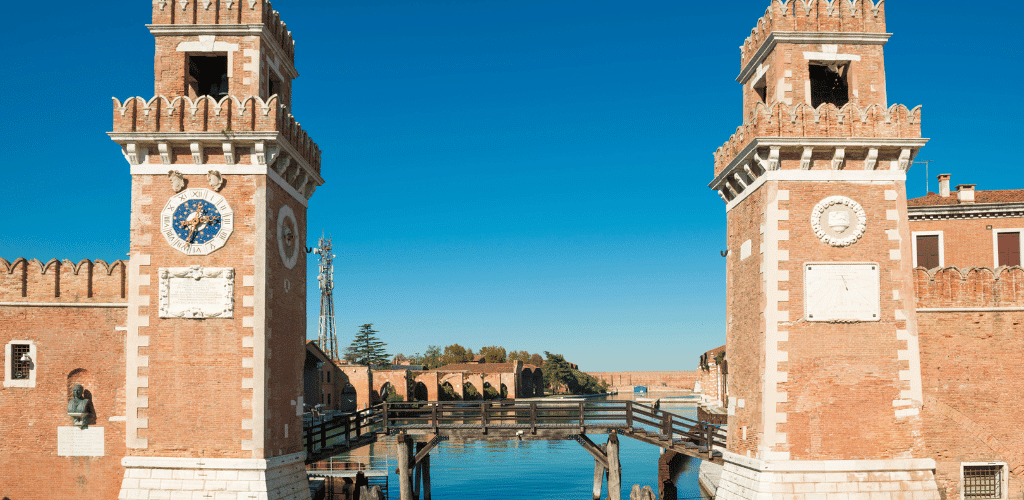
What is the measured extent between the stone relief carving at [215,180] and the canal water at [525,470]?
57.1 feet

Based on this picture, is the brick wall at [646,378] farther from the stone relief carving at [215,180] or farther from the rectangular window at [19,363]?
the stone relief carving at [215,180]

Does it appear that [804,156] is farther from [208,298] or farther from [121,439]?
[121,439]

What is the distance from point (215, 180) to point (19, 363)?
25.1ft

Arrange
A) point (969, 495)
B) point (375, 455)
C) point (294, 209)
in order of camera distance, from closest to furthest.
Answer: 1. point (969, 495)
2. point (294, 209)
3. point (375, 455)

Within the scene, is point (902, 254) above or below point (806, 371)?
above

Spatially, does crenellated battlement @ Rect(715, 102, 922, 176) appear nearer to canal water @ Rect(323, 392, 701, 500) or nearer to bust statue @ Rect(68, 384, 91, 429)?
canal water @ Rect(323, 392, 701, 500)

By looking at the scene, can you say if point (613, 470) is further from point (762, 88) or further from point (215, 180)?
point (215, 180)

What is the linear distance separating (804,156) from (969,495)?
31.3ft

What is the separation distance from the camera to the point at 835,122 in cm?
1973

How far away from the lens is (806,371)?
62.8 feet

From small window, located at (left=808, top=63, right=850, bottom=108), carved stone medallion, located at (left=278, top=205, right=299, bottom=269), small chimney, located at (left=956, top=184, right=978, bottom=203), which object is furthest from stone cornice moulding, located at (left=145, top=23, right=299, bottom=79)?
small chimney, located at (left=956, top=184, right=978, bottom=203)

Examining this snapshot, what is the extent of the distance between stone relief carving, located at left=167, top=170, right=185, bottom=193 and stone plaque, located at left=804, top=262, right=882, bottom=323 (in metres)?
15.2

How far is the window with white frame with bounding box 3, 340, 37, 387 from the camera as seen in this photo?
823 inches

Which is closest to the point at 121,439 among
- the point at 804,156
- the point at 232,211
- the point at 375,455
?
the point at 232,211
